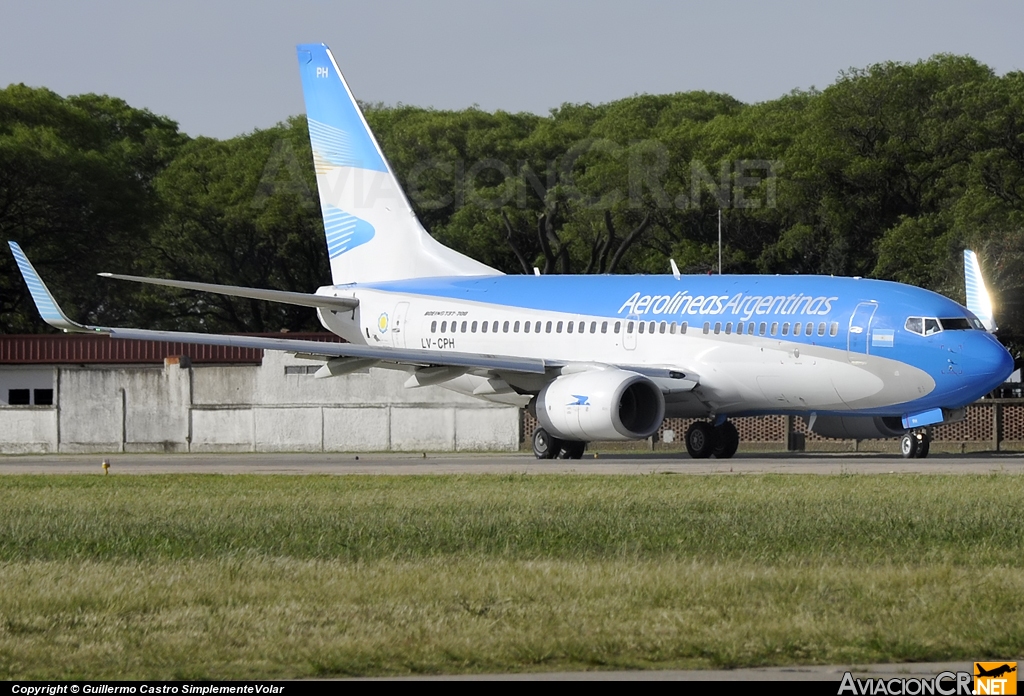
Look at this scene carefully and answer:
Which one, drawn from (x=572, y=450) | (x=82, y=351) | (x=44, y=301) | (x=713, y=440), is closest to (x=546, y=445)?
(x=572, y=450)

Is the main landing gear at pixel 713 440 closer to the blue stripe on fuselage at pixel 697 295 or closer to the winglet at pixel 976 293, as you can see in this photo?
the blue stripe on fuselage at pixel 697 295

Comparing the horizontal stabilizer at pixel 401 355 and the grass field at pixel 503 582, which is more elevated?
the horizontal stabilizer at pixel 401 355

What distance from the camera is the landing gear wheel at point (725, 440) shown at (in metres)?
32.3

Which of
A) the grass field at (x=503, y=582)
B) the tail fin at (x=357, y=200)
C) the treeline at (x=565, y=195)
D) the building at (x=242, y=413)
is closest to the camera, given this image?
the grass field at (x=503, y=582)

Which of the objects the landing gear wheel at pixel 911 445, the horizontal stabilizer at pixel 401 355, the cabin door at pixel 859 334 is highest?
the cabin door at pixel 859 334

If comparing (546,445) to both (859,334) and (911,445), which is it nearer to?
(859,334)

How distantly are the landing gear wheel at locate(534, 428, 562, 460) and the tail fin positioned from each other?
590cm

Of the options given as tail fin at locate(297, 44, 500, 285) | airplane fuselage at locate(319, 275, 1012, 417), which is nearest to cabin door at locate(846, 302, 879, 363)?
airplane fuselage at locate(319, 275, 1012, 417)

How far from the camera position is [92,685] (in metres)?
8.30

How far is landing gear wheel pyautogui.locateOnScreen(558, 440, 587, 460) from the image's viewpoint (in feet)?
105

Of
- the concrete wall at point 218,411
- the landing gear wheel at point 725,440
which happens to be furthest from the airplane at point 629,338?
the concrete wall at point 218,411

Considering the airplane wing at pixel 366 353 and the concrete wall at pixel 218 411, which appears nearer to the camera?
the airplane wing at pixel 366 353

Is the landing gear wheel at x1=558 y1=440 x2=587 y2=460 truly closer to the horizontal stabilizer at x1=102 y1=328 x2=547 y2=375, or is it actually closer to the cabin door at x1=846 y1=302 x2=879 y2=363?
the horizontal stabilizer at x1=102 y1=328 x2=547 y2=375

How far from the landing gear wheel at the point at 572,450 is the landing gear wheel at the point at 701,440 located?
7.40 feet
